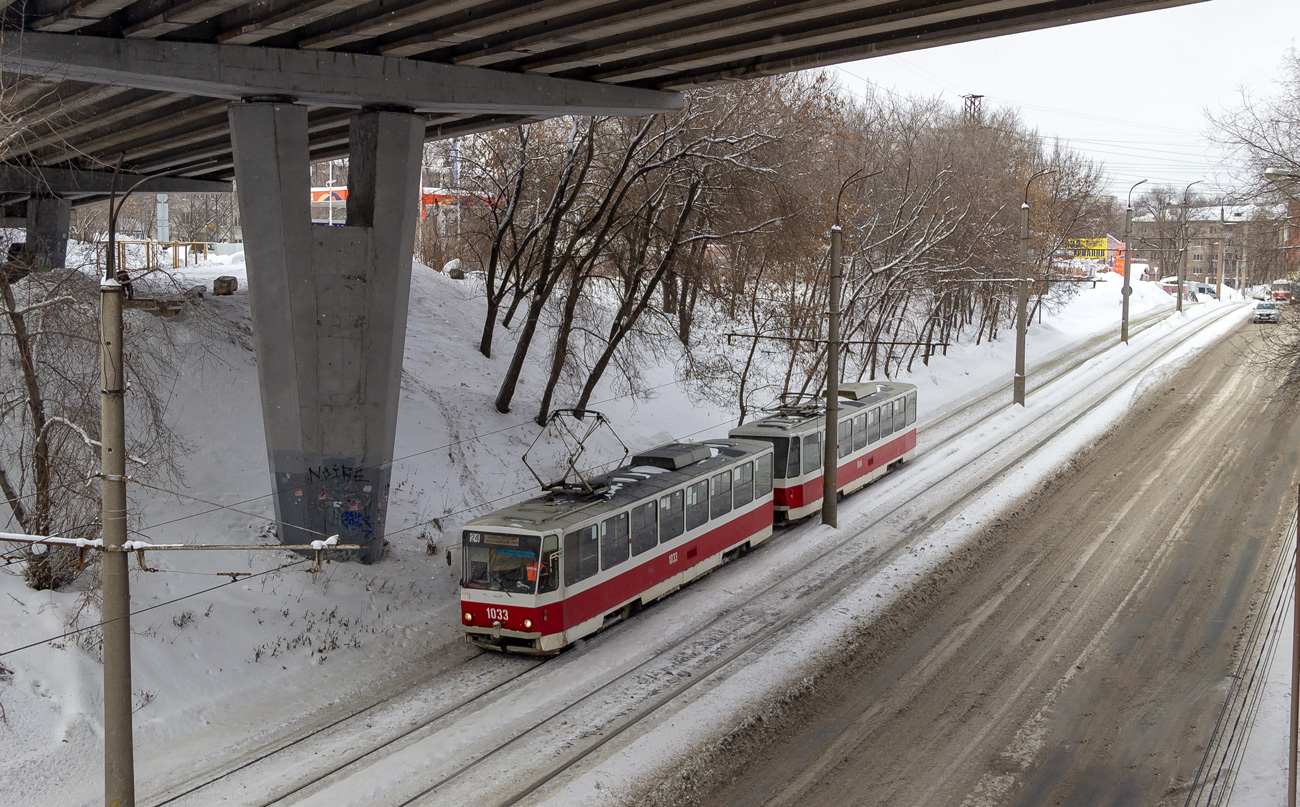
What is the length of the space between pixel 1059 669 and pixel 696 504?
6.53 meters

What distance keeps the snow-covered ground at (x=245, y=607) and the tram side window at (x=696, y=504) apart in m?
1.32

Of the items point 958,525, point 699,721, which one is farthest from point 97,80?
point 958,525

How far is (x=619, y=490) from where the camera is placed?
1722cm

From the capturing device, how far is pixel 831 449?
2294 centimetres

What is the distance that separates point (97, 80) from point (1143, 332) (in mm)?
55115

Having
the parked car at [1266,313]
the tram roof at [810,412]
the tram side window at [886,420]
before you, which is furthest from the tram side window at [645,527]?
the parked car at [1266,313]

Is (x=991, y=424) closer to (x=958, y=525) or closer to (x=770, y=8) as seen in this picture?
(x=958, y=525)

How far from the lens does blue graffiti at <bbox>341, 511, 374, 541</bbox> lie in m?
18.2

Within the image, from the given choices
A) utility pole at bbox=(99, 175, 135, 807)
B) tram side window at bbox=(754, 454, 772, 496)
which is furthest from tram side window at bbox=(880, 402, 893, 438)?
utility pole at bbox=(99, 175, 135, 807)

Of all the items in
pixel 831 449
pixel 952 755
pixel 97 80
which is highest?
pixel 97 80

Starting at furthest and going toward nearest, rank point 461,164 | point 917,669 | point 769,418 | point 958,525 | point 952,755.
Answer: point 461,164
point 769,418
point 958,525
point 917,669
point 952,755

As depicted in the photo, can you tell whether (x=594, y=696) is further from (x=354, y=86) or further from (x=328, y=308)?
(x=354, y=86)

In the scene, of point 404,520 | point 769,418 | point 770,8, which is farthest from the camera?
point 769,418

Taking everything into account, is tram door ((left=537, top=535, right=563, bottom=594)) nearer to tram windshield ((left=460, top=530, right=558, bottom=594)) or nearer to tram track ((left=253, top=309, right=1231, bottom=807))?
tram windshield ((left=460, top=530, right=558, bottom=594))
